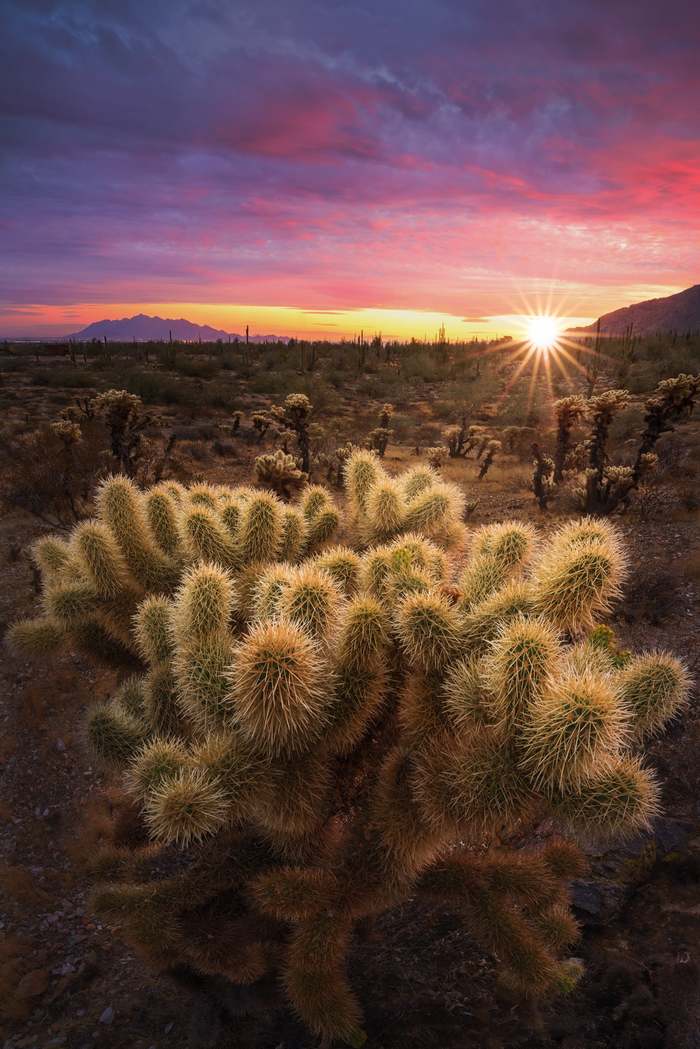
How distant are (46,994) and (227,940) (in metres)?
1.51

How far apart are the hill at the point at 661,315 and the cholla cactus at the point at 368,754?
409 feet

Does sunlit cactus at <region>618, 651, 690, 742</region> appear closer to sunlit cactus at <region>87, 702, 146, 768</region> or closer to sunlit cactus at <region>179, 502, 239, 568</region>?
sunlit cactus at <region>179, 502, 239, 568</region>

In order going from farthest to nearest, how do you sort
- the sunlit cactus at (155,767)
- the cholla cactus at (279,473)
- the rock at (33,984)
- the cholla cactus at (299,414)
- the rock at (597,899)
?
the cholla cactus at (299,414) → the cholla cactus at (279,473) → the rock at (597,899) → the rock at (33,984) → the sunlit cactus at (155,767)

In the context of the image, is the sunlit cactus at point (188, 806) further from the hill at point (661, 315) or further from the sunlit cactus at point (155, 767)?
the hill at point (661, 315)

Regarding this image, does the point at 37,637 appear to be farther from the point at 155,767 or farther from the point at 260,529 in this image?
the point at 155,767

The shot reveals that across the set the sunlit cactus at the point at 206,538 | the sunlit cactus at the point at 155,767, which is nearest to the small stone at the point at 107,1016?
the sunlit cactus at the point at 155,767

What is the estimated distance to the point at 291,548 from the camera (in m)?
4.44

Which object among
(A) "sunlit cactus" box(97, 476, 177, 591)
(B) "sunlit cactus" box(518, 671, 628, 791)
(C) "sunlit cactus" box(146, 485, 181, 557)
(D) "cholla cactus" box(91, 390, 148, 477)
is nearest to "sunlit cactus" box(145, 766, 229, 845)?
(B) "sunlit cactus" box(518, 671, 628, 791)

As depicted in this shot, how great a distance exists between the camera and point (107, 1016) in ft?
10.6

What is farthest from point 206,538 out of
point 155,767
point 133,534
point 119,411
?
point 119,411

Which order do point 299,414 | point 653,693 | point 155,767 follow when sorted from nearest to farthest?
1. point 155,767
2. point 653,693
3. point 299,414

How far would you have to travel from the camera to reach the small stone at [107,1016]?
320 cm

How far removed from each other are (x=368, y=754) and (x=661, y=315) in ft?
493

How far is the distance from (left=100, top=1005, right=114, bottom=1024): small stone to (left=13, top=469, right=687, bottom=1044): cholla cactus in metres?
0.47
